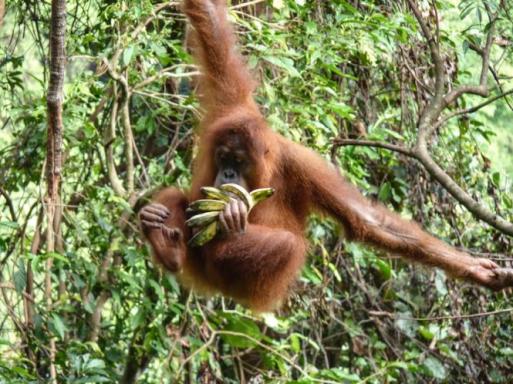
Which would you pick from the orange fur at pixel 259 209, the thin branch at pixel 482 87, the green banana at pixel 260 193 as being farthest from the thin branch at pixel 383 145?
the green banana at pixel 260 193

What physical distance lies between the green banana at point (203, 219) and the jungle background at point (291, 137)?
444 millimetres

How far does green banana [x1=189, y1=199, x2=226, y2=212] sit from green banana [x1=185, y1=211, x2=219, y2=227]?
0.07 feet

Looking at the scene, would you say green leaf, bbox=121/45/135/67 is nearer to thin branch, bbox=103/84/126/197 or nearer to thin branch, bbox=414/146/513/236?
thin branch, bbox=103/84/126/197

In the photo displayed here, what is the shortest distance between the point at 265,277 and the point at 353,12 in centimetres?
145

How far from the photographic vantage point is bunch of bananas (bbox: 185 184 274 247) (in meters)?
3.84

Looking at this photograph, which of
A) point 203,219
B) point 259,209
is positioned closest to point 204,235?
point 203,219

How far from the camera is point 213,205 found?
3832mm

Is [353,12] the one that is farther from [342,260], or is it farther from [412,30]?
[342,260]

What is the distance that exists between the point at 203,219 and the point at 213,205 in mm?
92

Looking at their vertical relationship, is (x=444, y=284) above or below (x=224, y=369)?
above

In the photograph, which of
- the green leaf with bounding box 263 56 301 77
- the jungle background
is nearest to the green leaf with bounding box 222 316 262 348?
the jungle background

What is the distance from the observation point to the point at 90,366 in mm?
3797

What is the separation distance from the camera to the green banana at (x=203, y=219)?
151 inches

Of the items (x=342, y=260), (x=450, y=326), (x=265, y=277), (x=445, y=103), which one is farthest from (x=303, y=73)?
(x=450, y=326)
